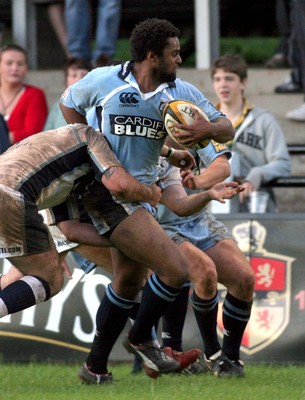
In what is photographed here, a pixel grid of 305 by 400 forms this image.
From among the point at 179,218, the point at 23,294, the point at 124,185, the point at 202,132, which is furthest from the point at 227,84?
the point at 23,294

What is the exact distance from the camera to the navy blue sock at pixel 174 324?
26.7 feet

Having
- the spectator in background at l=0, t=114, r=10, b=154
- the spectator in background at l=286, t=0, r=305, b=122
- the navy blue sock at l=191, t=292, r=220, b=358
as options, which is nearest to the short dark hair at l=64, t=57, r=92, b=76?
the spectator in background at l=0, t=114, r=10, b=154

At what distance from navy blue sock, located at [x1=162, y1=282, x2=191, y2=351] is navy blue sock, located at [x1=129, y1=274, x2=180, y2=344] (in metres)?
0.71

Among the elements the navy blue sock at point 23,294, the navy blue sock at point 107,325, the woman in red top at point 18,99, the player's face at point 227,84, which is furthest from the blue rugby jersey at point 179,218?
the woman in red top at point 18,99

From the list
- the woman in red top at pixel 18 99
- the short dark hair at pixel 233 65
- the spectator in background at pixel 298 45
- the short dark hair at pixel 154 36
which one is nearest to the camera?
the short dark hair at pixel 154 36

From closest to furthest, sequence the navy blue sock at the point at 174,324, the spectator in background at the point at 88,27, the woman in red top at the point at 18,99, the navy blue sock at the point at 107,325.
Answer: the navy blue sock at the point at 107,325
the navy blue sock at the point at 174,324
the woman in red top at the point at 18,99
the spectator in background at the point at 88,27

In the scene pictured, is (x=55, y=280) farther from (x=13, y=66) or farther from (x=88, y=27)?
(x=88, y=27)

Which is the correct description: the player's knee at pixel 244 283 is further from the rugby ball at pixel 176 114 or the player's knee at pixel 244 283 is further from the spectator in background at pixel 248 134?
the spectator in background at pixel 248 134

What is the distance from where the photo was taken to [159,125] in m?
7.08

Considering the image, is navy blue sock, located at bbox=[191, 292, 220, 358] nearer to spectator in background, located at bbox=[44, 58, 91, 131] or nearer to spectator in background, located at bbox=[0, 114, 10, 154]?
spectator in background, located at bbox=[0, 114, 10, 154]

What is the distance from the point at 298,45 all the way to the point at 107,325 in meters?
4.53

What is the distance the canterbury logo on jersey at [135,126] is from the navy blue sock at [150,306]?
2.90ft

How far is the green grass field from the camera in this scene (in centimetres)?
689

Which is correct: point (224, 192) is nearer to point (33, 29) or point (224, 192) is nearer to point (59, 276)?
point (59, 276)
